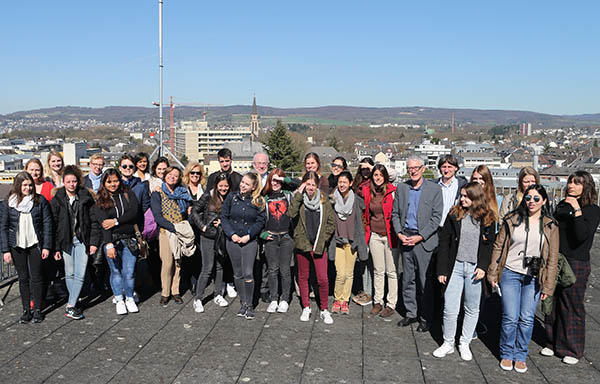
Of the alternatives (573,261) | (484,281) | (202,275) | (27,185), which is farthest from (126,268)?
(573,261)

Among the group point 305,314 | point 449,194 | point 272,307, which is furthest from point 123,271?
point 449,194

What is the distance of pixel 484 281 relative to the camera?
4699 mm

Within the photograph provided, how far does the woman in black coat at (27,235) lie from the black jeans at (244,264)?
6.13 feet

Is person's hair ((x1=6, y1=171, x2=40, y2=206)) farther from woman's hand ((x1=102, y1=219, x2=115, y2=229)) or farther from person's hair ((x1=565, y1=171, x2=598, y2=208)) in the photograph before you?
person's hair ((x1=565, y1=171, x2=598, y2=208))

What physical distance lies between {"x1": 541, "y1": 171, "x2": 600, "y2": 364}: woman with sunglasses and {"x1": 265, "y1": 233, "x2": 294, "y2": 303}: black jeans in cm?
262

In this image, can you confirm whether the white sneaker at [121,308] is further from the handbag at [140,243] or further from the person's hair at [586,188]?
the person's hair at [586,188]

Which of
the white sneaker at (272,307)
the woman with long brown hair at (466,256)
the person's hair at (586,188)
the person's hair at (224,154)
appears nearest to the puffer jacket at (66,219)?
the person's hair at (224,154)

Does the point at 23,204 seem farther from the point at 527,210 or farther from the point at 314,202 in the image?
the point at 527,210

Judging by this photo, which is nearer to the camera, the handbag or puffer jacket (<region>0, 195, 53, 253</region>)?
puffer jacket (<region>0, 195, 53, 253</region>)

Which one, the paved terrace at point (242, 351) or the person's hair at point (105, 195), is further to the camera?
the person's hair at point (105, 195)

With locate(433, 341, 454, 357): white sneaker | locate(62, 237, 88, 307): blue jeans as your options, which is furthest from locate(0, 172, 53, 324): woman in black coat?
locate(433, 341, 454, 357): white sneaker

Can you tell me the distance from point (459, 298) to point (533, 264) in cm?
72

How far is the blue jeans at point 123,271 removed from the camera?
588 centimetres

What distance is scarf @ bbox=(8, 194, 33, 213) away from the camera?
5383 mm
